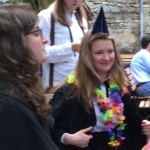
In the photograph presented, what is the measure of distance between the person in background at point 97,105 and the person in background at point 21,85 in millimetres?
968

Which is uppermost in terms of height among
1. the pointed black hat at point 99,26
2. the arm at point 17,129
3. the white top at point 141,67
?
the pointed black hat at point 99,26

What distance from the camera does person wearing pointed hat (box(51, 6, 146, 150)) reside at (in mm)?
2666

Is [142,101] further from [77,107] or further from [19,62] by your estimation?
[19,62]

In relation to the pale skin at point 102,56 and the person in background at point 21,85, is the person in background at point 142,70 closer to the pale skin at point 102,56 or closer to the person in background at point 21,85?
the pale skin at point 102,56

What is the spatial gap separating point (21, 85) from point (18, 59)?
0.10 meters

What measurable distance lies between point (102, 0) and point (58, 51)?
6551mm

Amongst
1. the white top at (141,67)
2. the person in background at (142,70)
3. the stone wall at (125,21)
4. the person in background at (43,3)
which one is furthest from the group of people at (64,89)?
the stone wall at (125,21)

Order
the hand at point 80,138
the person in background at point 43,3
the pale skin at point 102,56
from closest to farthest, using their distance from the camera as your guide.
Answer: the hand at point 80,138 < the pale skin at point 102,56 < the person in background at point 43,3

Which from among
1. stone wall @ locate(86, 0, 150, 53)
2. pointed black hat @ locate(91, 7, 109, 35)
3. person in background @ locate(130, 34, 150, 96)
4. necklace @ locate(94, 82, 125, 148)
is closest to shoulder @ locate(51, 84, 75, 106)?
necklace @ locate(94, 82, 125, 148)

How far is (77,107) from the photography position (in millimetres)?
2666

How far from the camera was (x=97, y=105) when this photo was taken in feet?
9.07

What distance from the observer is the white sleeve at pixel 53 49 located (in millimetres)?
3184

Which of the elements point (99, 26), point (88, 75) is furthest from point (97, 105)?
point (99, 26)

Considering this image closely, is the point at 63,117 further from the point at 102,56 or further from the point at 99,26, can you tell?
the point at 99,26
